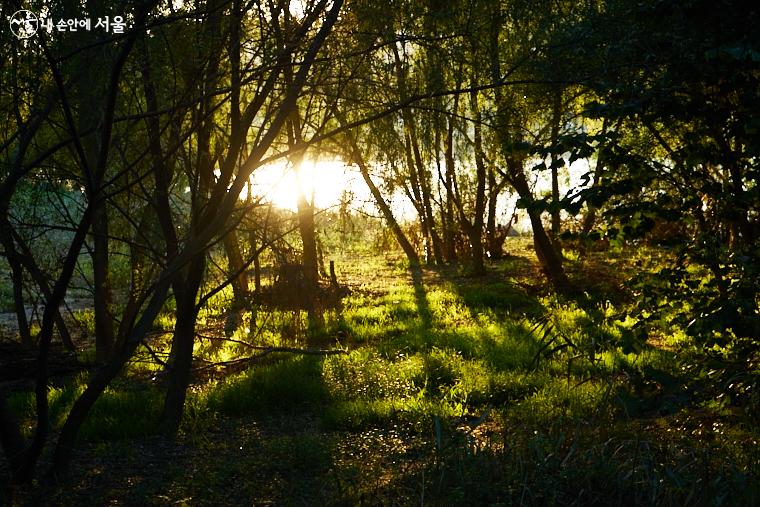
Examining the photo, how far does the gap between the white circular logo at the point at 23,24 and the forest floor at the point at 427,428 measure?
2.81 metres

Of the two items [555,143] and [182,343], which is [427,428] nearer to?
[182,343]

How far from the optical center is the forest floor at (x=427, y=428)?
3859 mm

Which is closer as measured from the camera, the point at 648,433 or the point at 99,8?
the point at 99,8

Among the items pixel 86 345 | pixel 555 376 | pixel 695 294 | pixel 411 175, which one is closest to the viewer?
pixel 695 294

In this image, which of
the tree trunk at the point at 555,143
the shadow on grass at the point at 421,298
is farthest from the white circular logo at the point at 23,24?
the shadow on grass at the point at 421,298

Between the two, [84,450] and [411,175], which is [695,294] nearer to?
[84,450]

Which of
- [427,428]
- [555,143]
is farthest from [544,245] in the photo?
[555,143]

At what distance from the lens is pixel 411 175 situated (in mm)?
17719

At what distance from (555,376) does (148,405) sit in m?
4.10

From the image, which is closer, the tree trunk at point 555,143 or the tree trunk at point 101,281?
the tree trunk at point 555,143

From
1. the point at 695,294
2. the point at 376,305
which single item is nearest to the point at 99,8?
the point at 695,294

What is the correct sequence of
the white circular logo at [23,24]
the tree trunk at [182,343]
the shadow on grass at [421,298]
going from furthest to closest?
1. the shadow on grass at [421,298]
2. the tree trunk at [182,343]
3. the white circular logo at [23,24]

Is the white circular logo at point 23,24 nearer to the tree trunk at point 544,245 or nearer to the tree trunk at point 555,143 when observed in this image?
the tree trunk at point 555,143

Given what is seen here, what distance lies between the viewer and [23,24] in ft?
13.9
